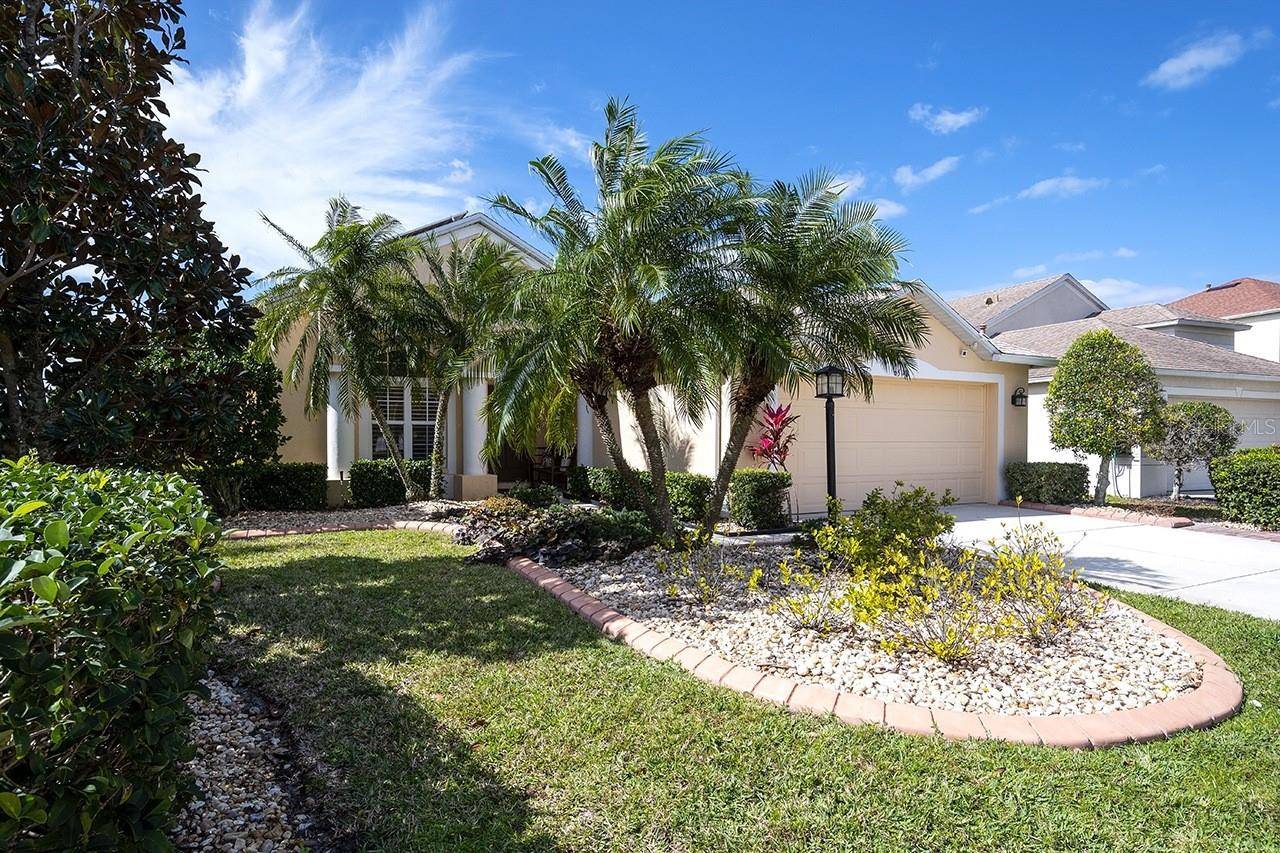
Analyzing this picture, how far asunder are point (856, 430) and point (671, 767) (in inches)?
440

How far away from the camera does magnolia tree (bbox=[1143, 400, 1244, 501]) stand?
12.9 m

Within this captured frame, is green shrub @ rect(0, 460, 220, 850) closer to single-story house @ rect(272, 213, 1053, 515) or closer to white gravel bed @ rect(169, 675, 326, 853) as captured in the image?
white gravel bed @ rect(169, 675, 326, 853)

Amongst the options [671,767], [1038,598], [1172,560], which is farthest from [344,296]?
[1172,560]

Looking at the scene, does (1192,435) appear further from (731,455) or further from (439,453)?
(439,453)

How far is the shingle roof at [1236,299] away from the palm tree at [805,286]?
97.3 ft

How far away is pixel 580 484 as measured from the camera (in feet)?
47.4

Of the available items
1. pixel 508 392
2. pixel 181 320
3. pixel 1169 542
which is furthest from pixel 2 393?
pixel 1169 542

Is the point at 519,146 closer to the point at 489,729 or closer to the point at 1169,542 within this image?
the point at 489,729

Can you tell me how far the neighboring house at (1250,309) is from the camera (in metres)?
27.0

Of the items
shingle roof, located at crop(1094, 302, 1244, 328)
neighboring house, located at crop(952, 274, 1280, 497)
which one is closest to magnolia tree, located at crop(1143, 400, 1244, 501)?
neighboring house, located at crop(952, 274, 1280, 497)

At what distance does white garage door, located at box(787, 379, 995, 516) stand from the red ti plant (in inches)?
34.4

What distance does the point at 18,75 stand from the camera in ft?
14.7

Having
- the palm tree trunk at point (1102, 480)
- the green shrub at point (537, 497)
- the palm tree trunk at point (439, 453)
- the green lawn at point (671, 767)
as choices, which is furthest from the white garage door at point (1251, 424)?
the palm tree trunk at point (439, 453)

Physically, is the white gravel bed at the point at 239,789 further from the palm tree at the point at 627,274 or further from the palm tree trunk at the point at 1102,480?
the palm tree trunk at the point at 1102,480
